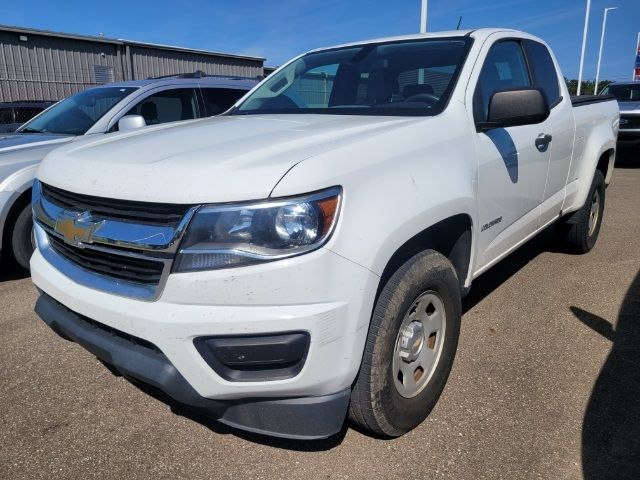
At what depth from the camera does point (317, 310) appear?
1712mm

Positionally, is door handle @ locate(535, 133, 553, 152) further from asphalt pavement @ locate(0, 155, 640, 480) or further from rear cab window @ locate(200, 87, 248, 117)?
rear cab window @ locate(200, 87, 248, 117)

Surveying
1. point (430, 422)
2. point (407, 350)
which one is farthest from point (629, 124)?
point (407, 350)

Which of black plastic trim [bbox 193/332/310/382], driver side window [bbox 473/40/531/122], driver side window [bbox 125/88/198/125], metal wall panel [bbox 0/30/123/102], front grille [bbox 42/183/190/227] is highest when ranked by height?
metal wall panel [bbox 0/30/123/102]

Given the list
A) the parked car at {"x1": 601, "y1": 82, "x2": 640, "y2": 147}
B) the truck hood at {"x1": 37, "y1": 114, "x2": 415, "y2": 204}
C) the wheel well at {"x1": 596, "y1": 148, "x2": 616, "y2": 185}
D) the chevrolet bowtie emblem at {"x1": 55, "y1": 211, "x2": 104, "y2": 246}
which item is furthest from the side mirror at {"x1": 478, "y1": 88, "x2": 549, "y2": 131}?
the parked car at {"x1": 601, "y1": 82, "x2": 640, "y2": 147}

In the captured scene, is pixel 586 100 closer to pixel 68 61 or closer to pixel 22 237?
pixel 22 237

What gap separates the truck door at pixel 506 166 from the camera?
2688 millimetres

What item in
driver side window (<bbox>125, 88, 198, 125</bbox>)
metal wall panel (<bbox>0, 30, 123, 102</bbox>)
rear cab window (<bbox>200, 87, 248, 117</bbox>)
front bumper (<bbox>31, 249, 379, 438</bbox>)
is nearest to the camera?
front bumper (<bbox>31, 249, 379, 438</bbox>)

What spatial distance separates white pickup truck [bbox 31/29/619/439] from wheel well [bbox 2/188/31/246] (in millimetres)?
1972

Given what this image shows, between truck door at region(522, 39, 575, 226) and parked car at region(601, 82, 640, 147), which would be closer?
truck door at region(522, 39, 575, 226)

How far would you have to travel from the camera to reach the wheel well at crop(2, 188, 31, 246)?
4.18 meters

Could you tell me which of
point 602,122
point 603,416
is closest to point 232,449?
point 603,416

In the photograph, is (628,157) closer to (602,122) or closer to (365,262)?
(602,122)

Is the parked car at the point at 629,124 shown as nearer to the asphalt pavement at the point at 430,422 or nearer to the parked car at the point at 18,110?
the asphalt pavement at the point at 430,422

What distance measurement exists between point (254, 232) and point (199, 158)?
0.40 meters
